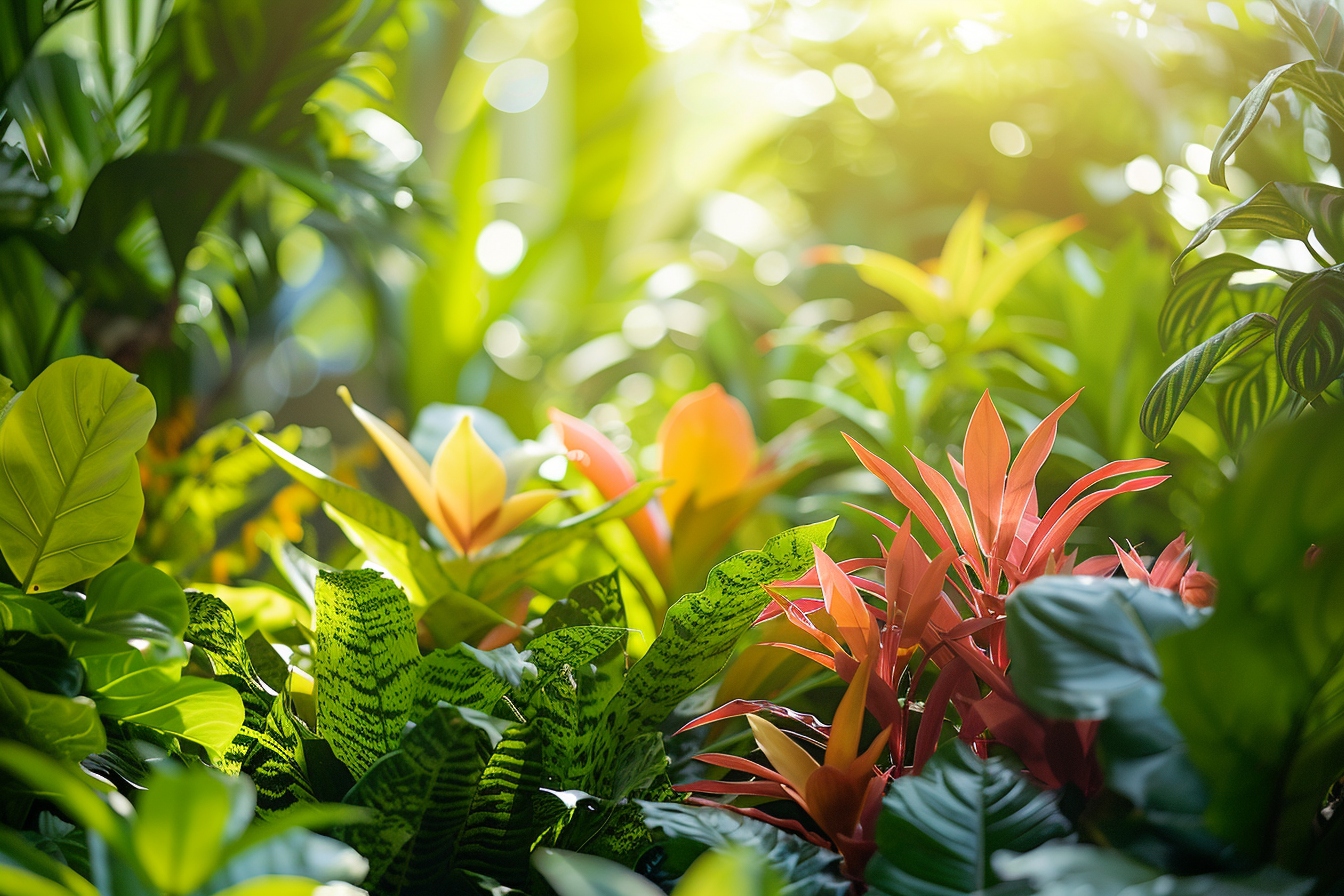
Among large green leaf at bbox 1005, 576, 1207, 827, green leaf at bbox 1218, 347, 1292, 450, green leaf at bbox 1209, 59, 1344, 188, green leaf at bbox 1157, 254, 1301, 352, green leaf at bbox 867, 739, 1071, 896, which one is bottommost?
green leaf at bbox 867, 739, 1071, 896

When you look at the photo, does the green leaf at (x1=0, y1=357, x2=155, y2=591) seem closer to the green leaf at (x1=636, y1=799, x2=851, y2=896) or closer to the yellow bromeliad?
the yellow bromeliad

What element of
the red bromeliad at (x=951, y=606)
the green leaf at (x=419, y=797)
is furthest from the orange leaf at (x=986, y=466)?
the green leaf at (x=419, y=797)

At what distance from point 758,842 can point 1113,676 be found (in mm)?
138

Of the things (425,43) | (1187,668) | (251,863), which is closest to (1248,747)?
(1187,668)

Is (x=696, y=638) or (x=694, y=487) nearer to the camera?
(x=696, y=638)

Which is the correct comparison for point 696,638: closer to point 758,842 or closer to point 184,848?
point 758,842

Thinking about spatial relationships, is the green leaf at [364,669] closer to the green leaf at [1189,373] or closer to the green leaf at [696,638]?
the green leaf at [696,638]

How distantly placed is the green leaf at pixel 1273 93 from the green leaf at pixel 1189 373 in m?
0.07

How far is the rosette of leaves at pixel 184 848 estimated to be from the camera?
204 mm

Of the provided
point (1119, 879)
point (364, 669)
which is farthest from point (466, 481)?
Result: point (1119, 879)

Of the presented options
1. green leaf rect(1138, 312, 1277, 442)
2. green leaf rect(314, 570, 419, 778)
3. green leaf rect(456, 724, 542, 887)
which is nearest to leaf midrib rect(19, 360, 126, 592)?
green leaf rect(314, 570, 419, 778)

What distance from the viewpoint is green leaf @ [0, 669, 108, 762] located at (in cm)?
29

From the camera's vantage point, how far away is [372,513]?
455 mm

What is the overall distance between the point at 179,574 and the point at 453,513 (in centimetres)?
31
